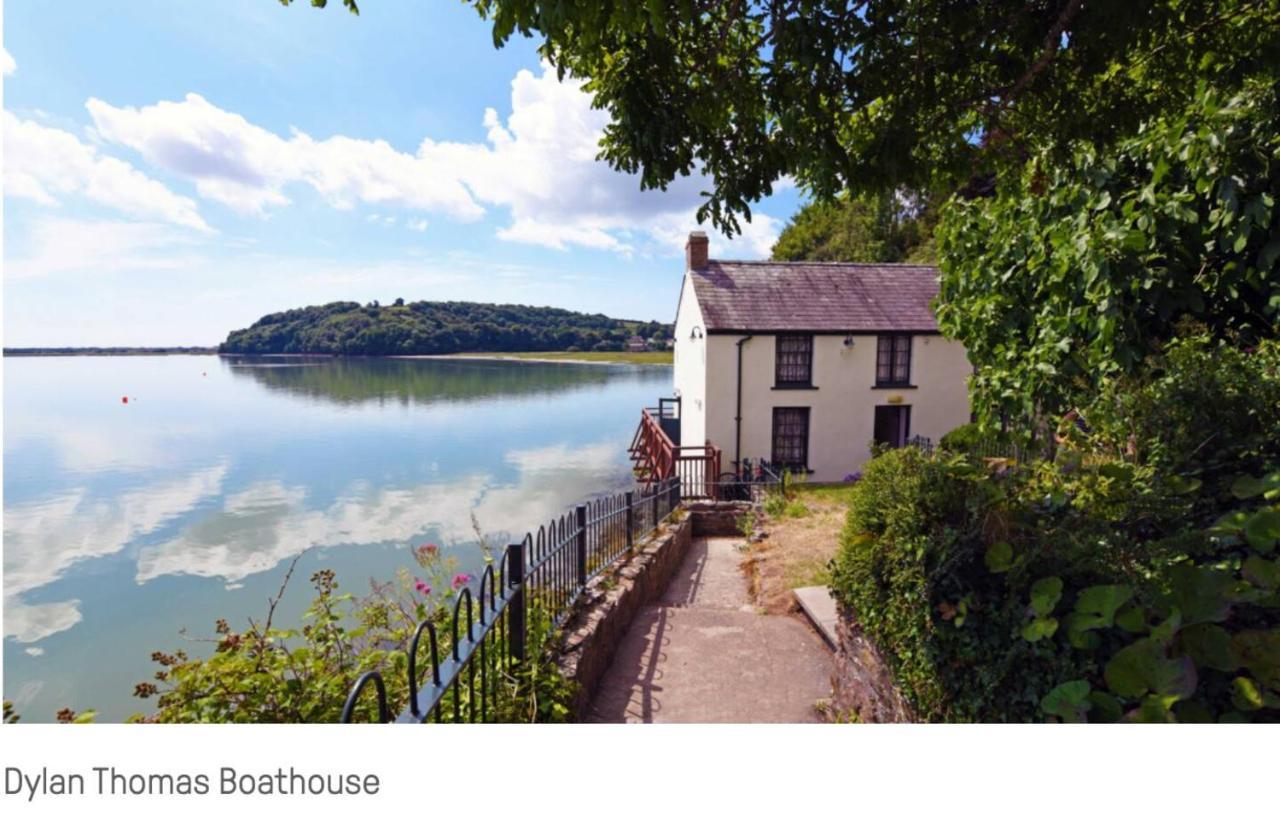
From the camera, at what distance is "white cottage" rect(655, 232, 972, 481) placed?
1806 centimetres

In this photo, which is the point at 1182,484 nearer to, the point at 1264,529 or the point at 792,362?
the point at 1264,529

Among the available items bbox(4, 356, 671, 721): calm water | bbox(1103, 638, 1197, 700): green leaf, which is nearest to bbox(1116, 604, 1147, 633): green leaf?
bbox(1103, 638, 1197, 700): green leaf

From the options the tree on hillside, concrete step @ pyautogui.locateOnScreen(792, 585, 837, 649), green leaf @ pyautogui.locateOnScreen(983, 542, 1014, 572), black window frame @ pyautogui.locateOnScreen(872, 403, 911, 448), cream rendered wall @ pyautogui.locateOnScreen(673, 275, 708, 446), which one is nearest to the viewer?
green leaf @ pyautogui.locateOnScreen(983, 542, 1014, 572)

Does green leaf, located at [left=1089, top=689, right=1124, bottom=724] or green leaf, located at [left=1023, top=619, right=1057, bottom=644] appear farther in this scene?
green leaf, located at [left=1023, top=619, right=1057, bottom=644]

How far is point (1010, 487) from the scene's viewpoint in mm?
3445

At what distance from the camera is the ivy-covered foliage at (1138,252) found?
15.3 ft

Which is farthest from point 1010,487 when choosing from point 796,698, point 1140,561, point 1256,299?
point 1256,299

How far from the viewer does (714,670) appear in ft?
16.9

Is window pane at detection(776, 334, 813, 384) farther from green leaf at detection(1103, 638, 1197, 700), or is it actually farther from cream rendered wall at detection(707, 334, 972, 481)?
green leaf at detection(1103, 638, 1197, 700)

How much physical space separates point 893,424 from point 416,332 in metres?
115

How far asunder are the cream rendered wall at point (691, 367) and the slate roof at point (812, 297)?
922 mm

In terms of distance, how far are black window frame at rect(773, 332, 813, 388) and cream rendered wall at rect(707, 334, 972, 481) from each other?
6.4 inches
